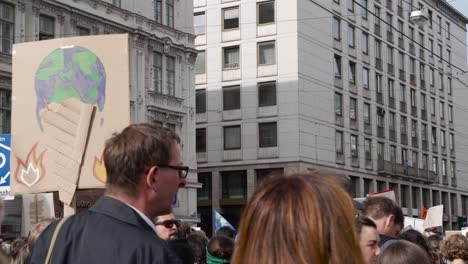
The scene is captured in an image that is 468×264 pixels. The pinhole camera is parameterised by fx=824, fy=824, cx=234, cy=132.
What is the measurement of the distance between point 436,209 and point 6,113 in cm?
1802

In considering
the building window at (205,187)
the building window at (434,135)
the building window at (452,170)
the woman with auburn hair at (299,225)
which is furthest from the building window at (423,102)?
the woman with auburn hair at (299,225)

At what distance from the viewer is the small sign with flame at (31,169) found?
670 cm

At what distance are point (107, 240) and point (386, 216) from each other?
3.40 metres

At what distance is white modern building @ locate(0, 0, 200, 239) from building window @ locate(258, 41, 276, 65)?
10445 millimetres

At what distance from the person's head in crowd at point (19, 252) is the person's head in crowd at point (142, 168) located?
3.26m

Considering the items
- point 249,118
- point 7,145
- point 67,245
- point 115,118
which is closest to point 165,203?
point 67,245

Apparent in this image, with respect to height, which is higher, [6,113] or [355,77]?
[355,77]

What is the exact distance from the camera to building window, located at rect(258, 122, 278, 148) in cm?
4791

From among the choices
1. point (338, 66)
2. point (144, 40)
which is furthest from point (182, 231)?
point (338, 66)

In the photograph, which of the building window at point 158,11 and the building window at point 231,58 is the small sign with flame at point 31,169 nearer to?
the building window at point 158,11

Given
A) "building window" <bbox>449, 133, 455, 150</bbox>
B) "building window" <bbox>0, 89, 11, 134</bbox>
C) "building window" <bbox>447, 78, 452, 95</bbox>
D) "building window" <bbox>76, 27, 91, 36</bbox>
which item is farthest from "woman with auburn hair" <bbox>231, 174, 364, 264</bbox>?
"building window" <bbox>447, 78, 452, 95</bbox>

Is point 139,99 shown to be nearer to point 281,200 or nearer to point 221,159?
point 221,159

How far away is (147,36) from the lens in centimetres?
3509

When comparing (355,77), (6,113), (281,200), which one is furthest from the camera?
(355,77)
